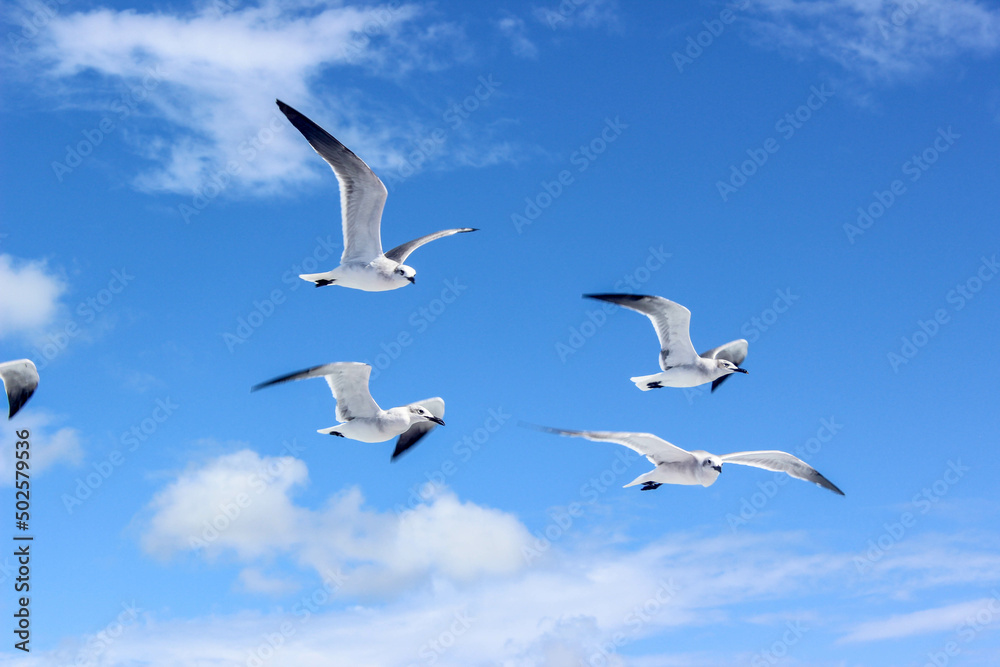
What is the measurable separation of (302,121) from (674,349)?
10.5m

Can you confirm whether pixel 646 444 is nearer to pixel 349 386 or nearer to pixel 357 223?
pixel 349 386

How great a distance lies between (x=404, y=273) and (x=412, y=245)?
158 centimetres

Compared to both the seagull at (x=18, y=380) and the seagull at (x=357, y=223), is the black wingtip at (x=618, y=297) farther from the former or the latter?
the seagull at (x=18, y=380)

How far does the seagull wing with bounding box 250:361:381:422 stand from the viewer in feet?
63.7

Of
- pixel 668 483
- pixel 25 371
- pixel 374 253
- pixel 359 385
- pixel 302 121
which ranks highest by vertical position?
pixel 302 121

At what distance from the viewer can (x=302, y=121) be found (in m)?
19.4

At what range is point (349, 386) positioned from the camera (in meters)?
19.9

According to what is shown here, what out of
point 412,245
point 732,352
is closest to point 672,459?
point 732,352

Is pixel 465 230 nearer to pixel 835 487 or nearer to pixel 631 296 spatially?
pixel 631 296

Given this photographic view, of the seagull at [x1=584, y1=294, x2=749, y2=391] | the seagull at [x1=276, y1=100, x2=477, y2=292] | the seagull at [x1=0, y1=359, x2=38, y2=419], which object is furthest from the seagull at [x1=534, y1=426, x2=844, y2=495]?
the seagull at [x1=0, y1=359, x2=38, y2=419]

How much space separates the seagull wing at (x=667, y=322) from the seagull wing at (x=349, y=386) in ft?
18.3

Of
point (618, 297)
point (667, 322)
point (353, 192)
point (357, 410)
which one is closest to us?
point (353, 192)

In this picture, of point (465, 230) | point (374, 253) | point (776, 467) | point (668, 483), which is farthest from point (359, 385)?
point (776, 467)

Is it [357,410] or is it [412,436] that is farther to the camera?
[412,436]
